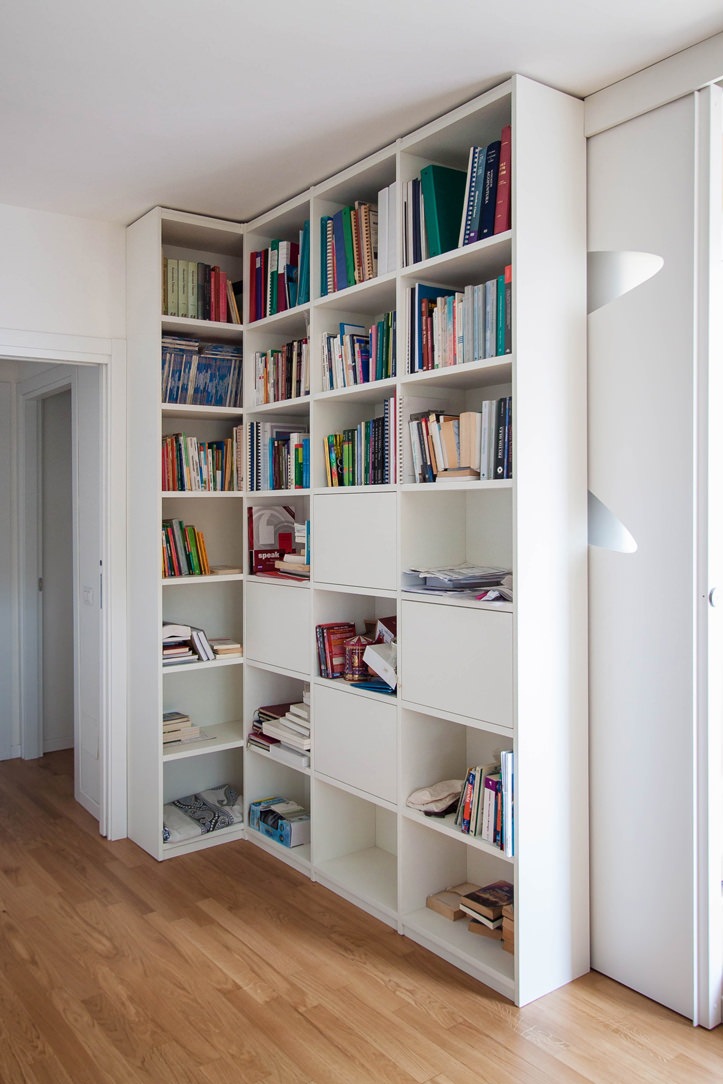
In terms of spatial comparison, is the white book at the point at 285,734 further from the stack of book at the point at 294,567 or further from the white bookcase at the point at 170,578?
the stack of book at the point at 294,567

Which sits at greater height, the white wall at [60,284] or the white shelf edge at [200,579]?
the white wall at [60,284]

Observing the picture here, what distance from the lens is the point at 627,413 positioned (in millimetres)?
2539

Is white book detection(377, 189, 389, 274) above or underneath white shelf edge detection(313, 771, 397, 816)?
above

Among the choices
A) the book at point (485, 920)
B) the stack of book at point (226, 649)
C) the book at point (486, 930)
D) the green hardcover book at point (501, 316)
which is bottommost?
the book at point (486, 930)

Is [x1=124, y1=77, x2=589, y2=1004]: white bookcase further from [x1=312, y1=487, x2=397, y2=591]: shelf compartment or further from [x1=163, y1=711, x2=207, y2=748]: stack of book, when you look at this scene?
[x1=163, y1=711, x2=207, y2=748]: stack of book

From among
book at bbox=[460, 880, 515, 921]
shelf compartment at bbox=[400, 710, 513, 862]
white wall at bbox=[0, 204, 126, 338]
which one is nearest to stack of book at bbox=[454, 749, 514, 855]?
shelf compartment at bbox=[400, 710, 513, 862]

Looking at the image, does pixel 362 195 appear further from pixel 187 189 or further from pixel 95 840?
pixel 95 840

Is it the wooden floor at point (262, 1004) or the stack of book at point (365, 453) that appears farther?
the stack of book at point (365, 453)

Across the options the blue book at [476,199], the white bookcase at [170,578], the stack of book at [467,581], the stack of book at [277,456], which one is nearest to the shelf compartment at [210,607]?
the white bookcase at [170,578]

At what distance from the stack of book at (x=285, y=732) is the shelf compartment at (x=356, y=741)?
10cm

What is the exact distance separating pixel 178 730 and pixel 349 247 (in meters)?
2.11

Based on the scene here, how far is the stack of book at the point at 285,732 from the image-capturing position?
135 inches

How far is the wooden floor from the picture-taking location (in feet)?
7.29

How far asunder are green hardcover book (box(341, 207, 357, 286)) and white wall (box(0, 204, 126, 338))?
3.81 feet
